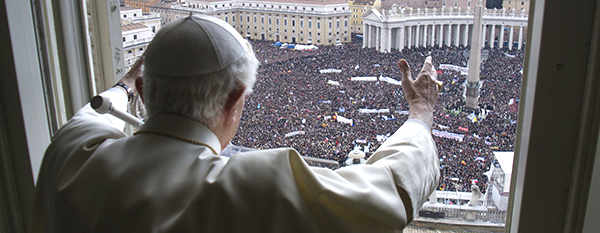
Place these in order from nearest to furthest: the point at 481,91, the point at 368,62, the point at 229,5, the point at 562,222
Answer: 1. the point at 562,222
2. the point at 229,5
3. the point at 481,91
4. the point at 368,62

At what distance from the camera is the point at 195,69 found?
1.18ft

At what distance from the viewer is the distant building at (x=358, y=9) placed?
9.15 metres

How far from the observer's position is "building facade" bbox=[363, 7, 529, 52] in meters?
8.09

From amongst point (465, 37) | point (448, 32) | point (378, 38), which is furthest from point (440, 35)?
point (378, 38)

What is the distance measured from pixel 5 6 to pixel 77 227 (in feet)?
1.37

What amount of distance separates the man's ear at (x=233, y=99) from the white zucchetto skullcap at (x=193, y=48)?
→ 0.08 feet

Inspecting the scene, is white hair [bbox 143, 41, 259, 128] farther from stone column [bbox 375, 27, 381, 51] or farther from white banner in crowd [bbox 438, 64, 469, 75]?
stone column [bbox 375, 27, 381, 51]

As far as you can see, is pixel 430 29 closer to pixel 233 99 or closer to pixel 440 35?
pixel 440 35

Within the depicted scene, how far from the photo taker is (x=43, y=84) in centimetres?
70

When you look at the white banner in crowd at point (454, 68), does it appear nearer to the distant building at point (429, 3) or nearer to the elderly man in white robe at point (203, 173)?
the distant building at point (429, 3)

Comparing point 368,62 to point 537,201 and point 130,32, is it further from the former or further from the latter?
point 537,201

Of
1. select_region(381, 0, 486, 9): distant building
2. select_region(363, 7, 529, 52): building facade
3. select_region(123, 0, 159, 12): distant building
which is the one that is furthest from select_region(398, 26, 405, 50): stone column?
select_region(123, 0, 159, 12): distant building

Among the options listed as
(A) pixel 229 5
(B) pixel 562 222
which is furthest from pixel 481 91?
(B) pixel 562 222

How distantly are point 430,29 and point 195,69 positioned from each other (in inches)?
355
